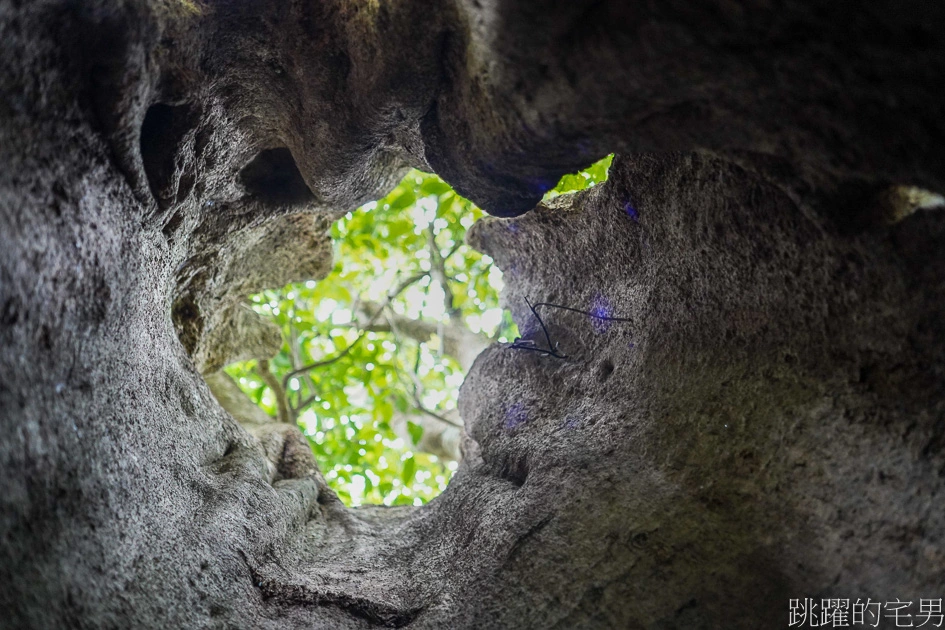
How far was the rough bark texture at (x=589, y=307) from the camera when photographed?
158 centimetres

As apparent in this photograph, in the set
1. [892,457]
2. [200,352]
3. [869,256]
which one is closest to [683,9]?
[869,256]

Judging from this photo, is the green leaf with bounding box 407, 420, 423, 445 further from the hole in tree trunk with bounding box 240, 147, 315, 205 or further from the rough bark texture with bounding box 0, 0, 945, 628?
the hole in tree trunk with bounding box 240, 147, 315, 205

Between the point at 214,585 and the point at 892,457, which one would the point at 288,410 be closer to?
the point at 214,585

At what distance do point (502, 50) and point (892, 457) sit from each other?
5.24ft

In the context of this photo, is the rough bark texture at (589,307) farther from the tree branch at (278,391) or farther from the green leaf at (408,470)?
the tree branch at (278,391)

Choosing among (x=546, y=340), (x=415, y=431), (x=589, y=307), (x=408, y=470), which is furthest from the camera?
(x=415, y=431)

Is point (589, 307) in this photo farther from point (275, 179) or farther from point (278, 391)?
point (278, 391)

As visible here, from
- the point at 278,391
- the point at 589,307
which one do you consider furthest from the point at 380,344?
the point at 589,307

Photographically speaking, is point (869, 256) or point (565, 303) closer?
point (869, 256)

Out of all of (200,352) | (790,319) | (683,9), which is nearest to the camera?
(683,9)

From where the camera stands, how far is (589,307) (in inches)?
118

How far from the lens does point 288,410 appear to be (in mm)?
5926

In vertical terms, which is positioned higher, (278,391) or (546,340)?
(278,391)

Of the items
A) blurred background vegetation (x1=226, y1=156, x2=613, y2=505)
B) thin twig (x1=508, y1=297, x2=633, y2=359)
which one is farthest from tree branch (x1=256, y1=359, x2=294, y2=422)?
thin twig (x1=508, y1=297, x2=633, y2=359)
